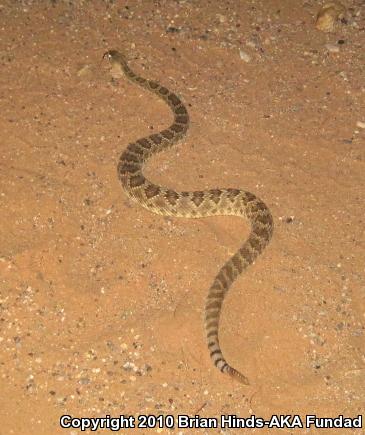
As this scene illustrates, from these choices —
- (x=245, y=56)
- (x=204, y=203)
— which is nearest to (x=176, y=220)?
(x=204, y=203)

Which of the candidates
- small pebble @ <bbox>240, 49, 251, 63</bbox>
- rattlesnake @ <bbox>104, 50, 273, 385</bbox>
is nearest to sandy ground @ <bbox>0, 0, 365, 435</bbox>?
small pebble @ <bbox>240, 49, 251, 63</bbox>

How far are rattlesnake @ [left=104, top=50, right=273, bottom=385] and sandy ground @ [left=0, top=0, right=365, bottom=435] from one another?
145 mm

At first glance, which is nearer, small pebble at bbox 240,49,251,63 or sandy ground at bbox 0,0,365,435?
sandy ground at bbox 0,0,365,435

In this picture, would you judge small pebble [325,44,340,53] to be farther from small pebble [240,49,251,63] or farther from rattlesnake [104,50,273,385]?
rattlesnake [104,50,273,385]

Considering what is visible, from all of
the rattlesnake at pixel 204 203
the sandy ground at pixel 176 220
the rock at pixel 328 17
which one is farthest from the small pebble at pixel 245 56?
the rattlesnake at pixel 204 203

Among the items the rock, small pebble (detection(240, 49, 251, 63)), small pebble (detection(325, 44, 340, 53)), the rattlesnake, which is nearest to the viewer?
the rattlesnake

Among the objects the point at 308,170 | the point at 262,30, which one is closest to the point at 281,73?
the point at 262,30

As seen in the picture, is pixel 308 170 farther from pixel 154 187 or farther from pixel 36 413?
pixel 36 413

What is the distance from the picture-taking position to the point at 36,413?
5758 millimetres

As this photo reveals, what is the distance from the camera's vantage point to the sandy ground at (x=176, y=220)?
6.12 m

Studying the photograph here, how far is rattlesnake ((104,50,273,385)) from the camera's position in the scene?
6766mm

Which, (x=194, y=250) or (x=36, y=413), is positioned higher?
(x=194, y=250)

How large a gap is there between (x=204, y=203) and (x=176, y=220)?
383 millimetres

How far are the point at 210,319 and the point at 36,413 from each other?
184cm
